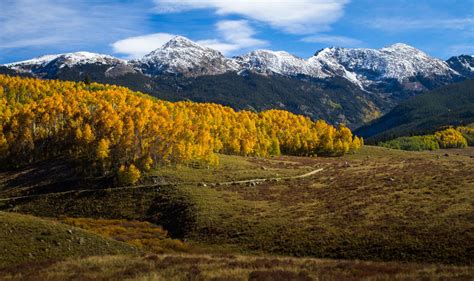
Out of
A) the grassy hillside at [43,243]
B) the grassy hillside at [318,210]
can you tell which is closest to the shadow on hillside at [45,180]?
the grassy hillside at [318,210]

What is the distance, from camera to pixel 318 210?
235ft

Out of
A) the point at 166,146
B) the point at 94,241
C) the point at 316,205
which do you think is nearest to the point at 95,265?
the point at 94,241

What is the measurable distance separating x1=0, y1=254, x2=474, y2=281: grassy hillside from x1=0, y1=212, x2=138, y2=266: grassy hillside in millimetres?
5683

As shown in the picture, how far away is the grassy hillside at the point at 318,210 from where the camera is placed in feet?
170

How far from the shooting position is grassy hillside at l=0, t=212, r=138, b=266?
141ft

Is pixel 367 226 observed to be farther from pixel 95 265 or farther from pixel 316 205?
pixel 95 265

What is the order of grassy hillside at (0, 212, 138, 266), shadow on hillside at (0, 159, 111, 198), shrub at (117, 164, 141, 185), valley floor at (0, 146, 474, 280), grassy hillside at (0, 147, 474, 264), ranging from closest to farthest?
1. valley floor at (0, 146, 474, 280)
2. grassy hillside at (0, 212, 138, 266)
3. grassy hillside at (0, 147, 474, 264)
4. shrub at (117, 164, 141, 185)
5. shadow on hillside at (0, 159, 111, 198)

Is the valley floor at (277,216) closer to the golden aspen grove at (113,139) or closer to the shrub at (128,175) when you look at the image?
the shrub at (128,175)

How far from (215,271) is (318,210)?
138ft

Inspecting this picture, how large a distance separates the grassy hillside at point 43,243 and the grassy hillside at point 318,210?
19.5 meters

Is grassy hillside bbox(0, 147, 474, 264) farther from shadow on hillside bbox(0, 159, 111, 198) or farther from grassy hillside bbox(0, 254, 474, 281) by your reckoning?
grassy hillside bbox(0, 254, 474, 281)

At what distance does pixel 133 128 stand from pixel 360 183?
68.3m

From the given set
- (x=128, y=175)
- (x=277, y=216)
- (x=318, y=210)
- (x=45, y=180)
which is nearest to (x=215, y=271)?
(x=277, y=216)

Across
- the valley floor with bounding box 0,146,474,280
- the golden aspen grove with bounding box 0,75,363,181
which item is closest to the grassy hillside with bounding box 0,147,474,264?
the valley floor with bounding box 0,146,474,280
